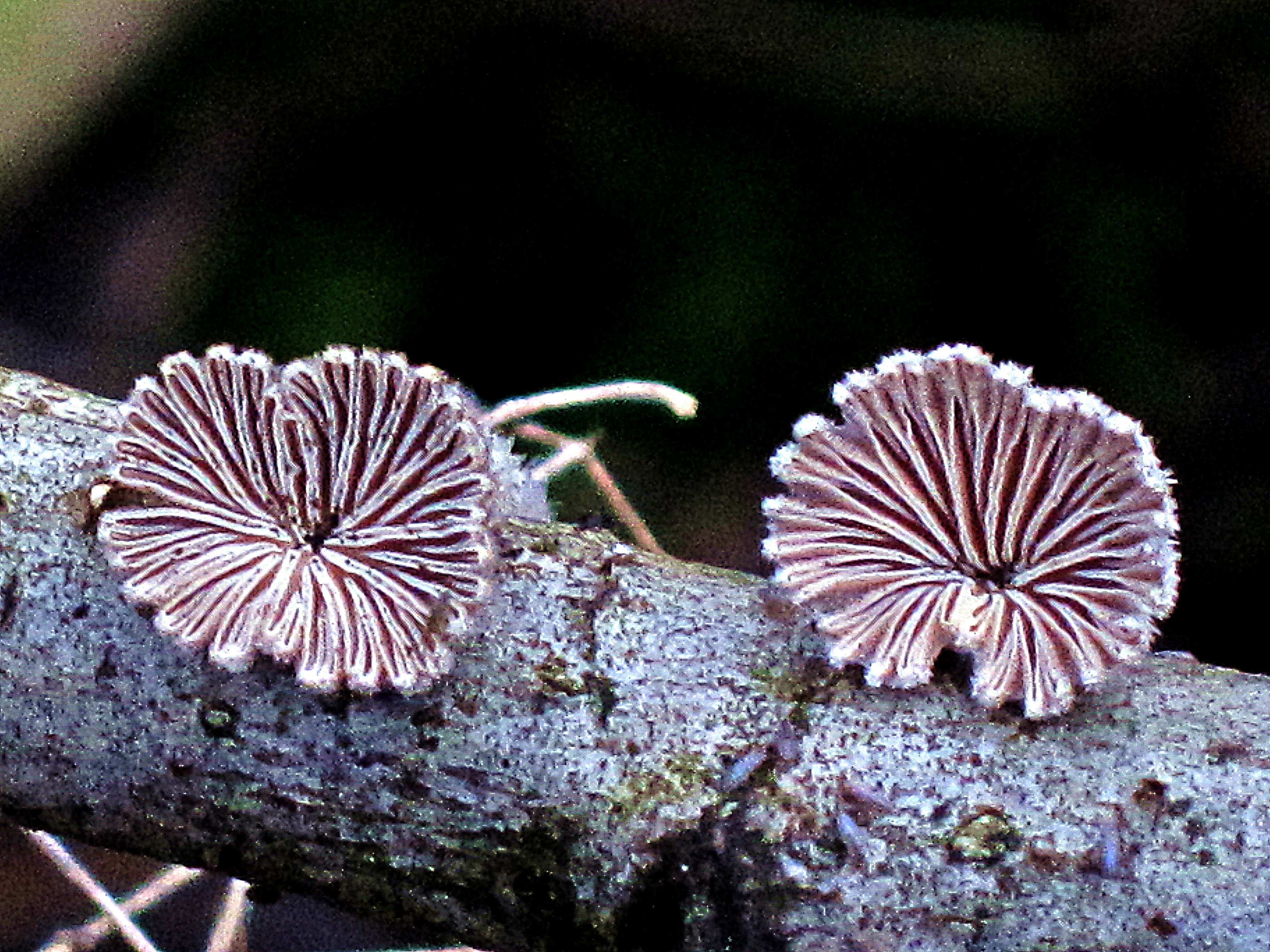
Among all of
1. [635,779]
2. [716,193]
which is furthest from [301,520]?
[716,193]

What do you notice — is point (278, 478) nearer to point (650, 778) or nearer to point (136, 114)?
point (650, 778)

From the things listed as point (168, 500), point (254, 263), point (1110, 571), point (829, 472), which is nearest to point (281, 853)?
point (168, 500)

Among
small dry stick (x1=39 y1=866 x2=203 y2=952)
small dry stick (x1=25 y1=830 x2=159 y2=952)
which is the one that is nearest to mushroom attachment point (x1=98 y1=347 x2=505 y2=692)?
small dry stick (x1=25 y1=830 x2=159 y2=952)

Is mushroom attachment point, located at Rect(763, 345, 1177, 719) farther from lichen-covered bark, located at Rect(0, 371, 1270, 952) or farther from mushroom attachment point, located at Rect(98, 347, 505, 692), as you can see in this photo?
mushroom attachment point, located at Rect(98, 347, 505, 692)

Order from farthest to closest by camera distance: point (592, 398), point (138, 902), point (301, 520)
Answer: point (138, 902) → point (592, 398) → point (301, 520)

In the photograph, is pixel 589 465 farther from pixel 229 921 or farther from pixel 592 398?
pixel 229 921

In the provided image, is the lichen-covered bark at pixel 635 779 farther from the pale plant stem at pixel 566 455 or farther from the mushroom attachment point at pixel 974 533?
the pale plant stem at pixel 566 455
